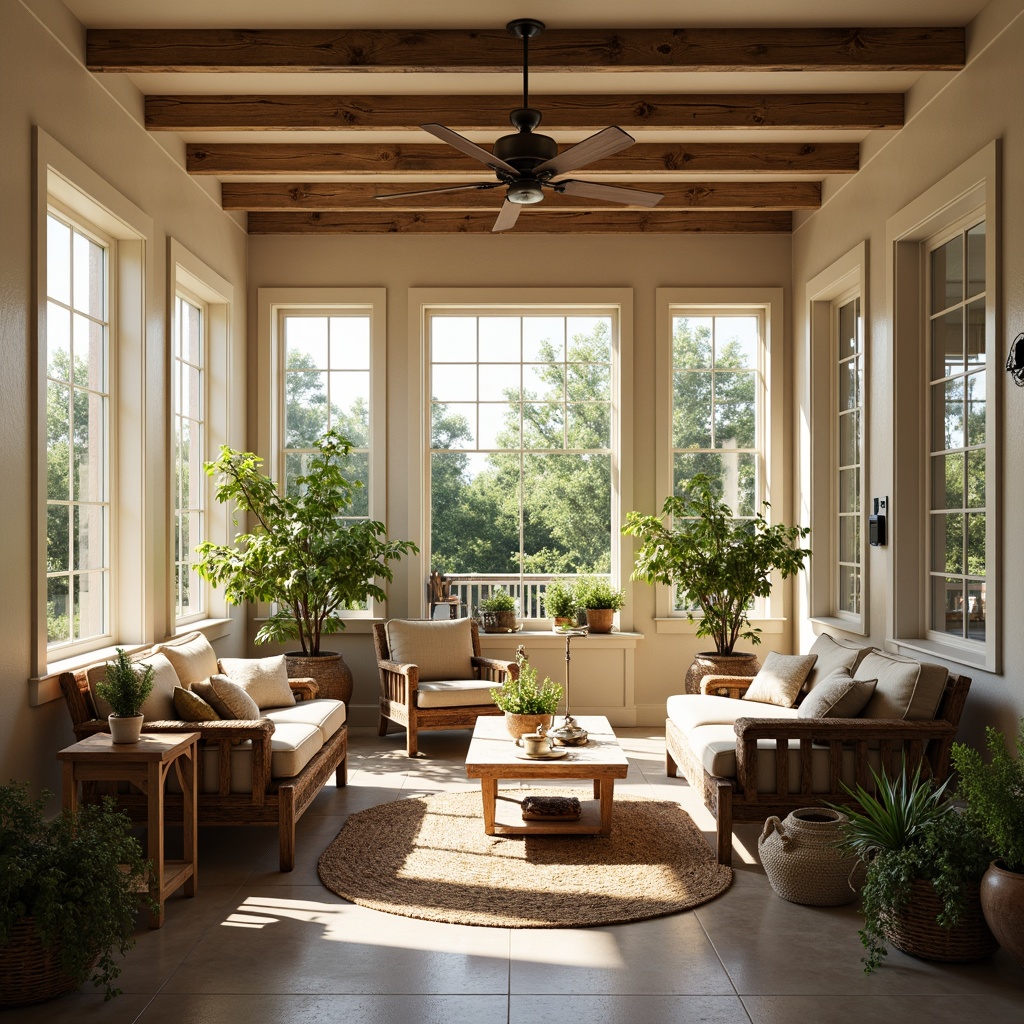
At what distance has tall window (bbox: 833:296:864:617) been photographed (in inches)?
249

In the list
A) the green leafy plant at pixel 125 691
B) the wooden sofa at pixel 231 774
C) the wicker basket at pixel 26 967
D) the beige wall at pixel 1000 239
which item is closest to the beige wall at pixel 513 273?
the beige wall at pixel 1000 239

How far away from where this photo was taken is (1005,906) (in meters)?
3.00

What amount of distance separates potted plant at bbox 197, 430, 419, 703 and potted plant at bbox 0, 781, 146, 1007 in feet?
10.6

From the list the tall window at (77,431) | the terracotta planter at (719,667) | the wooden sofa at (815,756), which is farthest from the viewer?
the terracotta planter at (719,667)

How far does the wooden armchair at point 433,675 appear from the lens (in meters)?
A: 6.30

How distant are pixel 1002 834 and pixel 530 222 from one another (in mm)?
5349

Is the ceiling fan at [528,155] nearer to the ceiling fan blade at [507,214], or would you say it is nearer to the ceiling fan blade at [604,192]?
the ceiling fan blade at [604,192]

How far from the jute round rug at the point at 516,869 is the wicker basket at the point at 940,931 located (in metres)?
0.79

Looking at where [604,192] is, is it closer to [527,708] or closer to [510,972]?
[527,708]

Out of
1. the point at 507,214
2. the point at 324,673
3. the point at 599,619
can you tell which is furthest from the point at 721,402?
the point at 324,673

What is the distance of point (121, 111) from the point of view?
4980mm

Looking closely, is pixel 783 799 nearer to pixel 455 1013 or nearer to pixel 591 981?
pixel 591 981

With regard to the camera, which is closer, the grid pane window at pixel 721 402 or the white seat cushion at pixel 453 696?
the white seat cushion at pixel 453 696

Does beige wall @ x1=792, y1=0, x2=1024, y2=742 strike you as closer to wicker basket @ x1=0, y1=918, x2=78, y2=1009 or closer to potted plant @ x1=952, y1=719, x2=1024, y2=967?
potted plant @ x1=952, y1=719, x2=1024, y2=967
